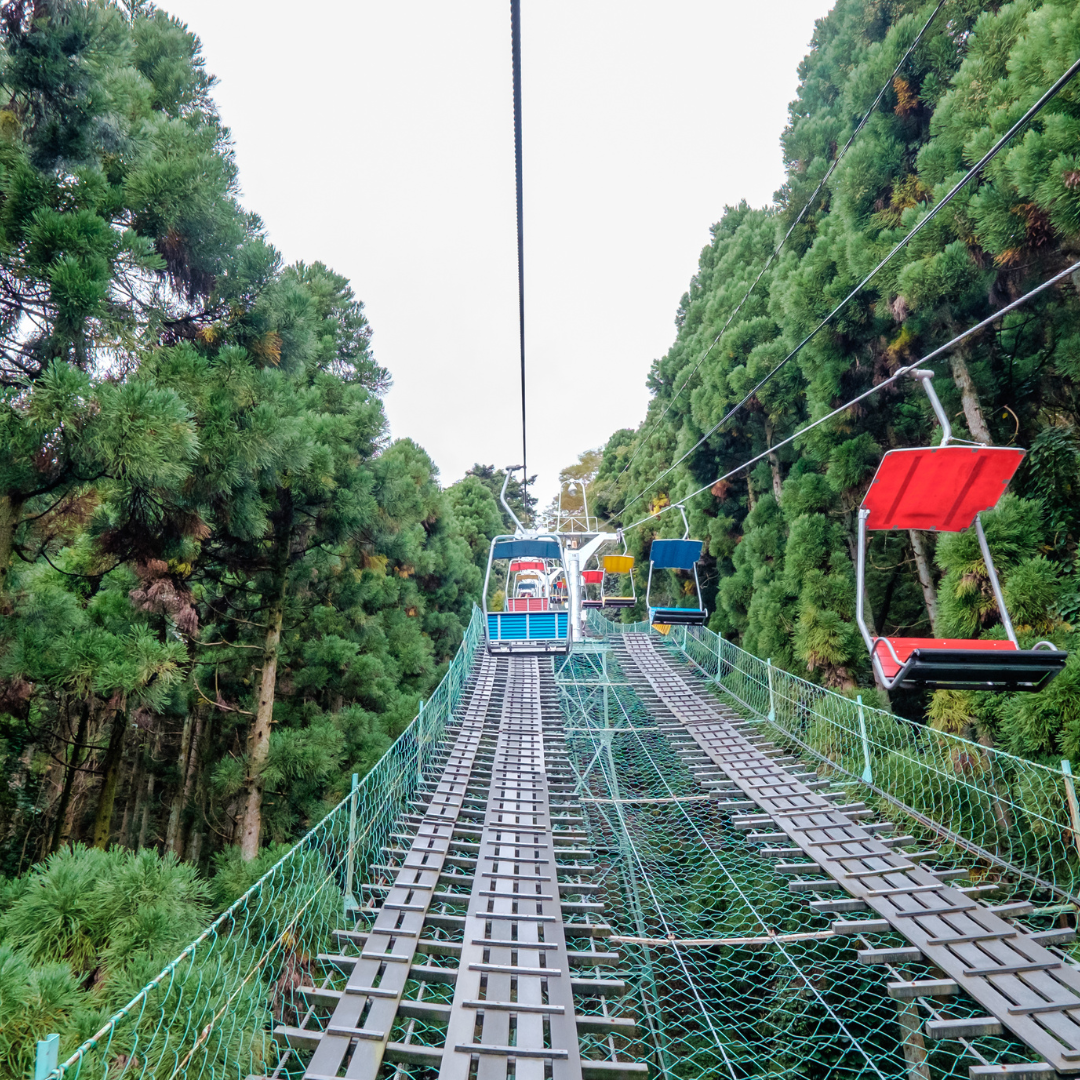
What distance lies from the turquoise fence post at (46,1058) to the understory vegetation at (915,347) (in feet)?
14.0

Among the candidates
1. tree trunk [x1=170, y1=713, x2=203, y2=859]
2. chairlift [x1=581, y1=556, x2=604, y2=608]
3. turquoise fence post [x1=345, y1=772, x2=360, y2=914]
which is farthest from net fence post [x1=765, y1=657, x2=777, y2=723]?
tree trunk [x1=170, y1=713, x2=203, y2=859]

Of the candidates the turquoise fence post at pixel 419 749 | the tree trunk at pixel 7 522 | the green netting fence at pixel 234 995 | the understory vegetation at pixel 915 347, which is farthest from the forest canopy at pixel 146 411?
the understory vegetation at pixel 915 347

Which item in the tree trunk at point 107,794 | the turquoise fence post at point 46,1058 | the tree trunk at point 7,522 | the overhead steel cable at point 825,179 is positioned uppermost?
the overhead steel cable at point 825,179

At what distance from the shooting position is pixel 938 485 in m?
2.91

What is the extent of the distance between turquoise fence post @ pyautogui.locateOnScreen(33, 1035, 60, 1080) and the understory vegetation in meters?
4.27

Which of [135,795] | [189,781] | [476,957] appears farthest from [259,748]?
[135,795]

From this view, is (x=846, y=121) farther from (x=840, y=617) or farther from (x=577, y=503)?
(x=577, y=503)

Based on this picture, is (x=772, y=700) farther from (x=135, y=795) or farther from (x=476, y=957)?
(x=135, y=795)

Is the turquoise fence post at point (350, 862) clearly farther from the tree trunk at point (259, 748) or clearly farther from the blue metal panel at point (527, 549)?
the blue metal panel at point (527, 549)

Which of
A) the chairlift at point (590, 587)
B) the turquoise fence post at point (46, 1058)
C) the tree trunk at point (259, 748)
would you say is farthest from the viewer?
the chairlift at point (590, 587)

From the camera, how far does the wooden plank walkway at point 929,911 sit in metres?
2.18

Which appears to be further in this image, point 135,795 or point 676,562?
point 135,795

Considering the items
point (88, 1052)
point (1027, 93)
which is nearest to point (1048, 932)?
point (88, 1052)

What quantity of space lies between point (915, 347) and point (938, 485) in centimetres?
300
